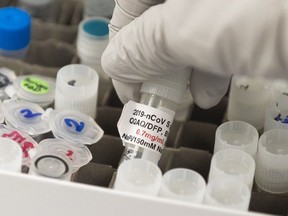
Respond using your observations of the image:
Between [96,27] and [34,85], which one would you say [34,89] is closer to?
[34,85]

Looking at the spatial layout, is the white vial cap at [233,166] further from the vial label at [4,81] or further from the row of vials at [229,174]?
the vial label at [4,81]

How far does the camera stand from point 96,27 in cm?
109

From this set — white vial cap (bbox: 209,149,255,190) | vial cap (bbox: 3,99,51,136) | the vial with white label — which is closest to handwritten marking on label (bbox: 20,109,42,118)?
vial cap (bbox: 3,99,51,136)

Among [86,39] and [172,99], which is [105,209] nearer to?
[172,99]

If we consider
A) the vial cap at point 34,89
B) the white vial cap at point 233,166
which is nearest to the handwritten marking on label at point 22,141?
the vial cap at point 34,89

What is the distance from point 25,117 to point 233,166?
0.89 feet

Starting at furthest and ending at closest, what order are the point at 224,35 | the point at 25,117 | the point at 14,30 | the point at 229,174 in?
the point at 14,30 → the point at 25,117 → the point at 229,174 → the point at 224,35

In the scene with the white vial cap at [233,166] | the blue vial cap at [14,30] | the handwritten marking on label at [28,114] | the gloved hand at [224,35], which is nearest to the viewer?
the gloved hand at [224,35]

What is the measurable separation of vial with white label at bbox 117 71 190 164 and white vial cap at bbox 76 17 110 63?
239mm

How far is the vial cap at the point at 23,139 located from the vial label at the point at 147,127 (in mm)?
115

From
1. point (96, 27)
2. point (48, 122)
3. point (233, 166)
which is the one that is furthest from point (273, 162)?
point (96, 27)

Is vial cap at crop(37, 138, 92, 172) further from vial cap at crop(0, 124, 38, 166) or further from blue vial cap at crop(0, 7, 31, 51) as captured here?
blue vial cap at crop(0, 7, 31, 51)

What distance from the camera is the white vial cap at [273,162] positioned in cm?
83

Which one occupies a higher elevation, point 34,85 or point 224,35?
point 224,35
